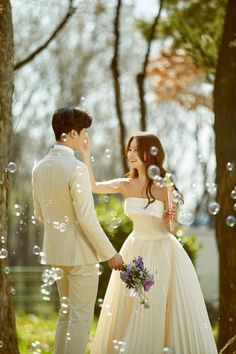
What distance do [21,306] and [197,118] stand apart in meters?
10.9

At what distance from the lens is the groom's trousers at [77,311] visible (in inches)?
217

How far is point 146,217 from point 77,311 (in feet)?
3.97

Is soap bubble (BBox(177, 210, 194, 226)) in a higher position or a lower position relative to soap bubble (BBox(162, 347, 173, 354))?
higher

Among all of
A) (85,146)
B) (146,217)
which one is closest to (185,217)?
(146,217)

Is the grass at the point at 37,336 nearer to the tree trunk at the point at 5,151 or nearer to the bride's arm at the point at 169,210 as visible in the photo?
the tree trunk at the point at 5,151

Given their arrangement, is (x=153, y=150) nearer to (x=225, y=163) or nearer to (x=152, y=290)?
(x=152, y=290)

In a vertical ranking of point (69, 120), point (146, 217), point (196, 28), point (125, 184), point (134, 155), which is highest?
point (196, 28)

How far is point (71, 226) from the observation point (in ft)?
Result: 18.4

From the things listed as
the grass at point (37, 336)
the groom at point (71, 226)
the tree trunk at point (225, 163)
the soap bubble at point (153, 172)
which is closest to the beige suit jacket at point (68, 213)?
the groom at point (71, 226)

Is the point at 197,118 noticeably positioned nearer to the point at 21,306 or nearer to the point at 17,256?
the point at 17,256

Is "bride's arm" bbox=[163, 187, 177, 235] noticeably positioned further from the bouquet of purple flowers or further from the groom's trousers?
the groom's trousers

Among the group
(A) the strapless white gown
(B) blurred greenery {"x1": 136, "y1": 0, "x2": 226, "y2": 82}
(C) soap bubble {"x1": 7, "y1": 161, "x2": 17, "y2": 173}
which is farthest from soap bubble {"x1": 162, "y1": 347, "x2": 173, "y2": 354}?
(B) blurred greenery {"x1": 136, "y1": 0, "x2": 226, "y2": 82}

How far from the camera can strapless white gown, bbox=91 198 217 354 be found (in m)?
6.20

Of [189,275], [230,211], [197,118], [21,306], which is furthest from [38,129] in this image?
[189,275]
